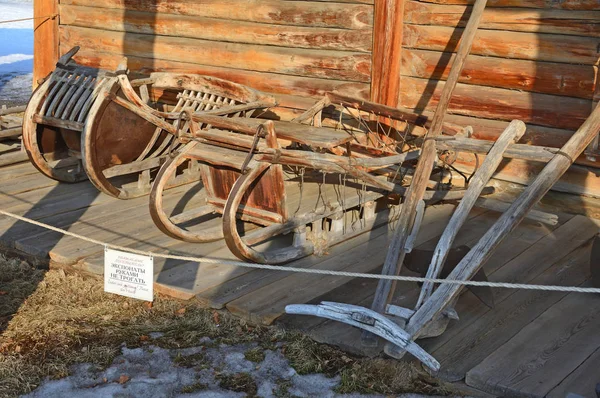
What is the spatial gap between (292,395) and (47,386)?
3.66 ft

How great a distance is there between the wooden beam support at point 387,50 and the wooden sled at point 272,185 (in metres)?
0.52

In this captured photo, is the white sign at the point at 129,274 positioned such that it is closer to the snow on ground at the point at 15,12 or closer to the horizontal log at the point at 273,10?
the horizontal log at the point at 273,10

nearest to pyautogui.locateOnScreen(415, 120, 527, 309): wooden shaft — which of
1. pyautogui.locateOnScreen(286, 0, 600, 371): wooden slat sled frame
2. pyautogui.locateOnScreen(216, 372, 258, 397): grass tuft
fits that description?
pyautogui.locateOnScreen(286, 0, 600, 371): wooden slat sled frame

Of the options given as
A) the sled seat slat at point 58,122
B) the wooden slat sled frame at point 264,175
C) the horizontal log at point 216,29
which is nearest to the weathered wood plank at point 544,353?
the wooden slat sled frame at point 264,175

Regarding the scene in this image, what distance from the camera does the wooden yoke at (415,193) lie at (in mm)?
4441

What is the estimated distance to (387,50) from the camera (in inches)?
269

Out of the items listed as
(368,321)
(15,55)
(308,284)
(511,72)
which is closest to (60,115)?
(308,284)

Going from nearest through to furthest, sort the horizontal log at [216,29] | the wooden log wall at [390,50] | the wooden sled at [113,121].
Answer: the wooden log wall at [390,50] → the wooden sled at [113,121] → the horizontal log at [216,29]

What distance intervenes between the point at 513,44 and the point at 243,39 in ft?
8.22

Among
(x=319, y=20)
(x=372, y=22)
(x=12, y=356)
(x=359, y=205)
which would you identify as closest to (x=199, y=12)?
(x=319, y=20)

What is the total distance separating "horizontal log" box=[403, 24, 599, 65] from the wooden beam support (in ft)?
0.38

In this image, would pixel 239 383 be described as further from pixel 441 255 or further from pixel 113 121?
pixel 113 121

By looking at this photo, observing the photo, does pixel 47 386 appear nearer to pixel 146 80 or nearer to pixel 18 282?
pixel 18 282

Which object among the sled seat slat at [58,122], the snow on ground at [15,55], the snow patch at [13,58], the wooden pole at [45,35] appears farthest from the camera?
the snow patch at [13,58]
